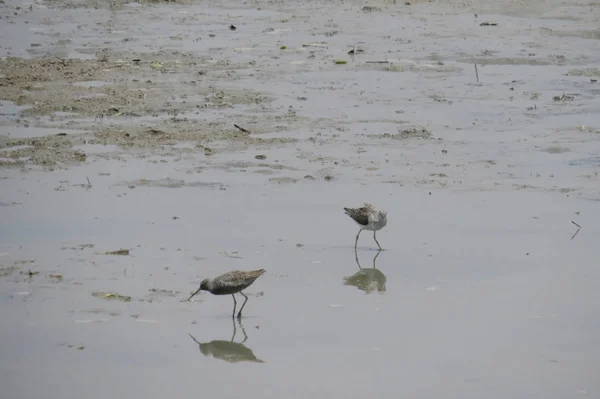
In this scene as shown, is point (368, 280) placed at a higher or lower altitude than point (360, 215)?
lower

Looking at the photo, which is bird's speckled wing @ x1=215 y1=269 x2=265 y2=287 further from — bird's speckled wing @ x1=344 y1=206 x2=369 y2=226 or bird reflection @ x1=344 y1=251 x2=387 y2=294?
bird's speckled wing @ x1=344 y1=206 x2=369 y2=226

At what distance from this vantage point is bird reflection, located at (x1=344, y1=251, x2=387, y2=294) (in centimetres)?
1060

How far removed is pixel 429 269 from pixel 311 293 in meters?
1.38

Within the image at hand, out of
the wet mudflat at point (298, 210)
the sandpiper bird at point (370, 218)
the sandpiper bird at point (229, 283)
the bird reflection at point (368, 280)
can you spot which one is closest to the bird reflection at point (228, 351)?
the wet mudflat at point (298, 210)

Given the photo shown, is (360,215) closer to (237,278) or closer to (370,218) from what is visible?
(370,218)

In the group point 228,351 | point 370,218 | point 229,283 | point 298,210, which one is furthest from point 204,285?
point 298,210

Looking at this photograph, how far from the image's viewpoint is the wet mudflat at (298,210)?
8838mm

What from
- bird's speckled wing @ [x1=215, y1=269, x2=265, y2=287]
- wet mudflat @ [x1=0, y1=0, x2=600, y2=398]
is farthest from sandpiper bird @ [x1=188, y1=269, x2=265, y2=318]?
wet mudflat @ [x1=0, y1=0, x2=600, y2=398]

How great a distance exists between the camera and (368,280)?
1081cm

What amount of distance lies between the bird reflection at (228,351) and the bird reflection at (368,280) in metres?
1.80

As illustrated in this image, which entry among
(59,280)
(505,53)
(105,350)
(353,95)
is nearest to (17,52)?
(353,95)

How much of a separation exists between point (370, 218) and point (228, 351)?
3124 millimetres

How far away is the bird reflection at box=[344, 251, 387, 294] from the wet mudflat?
34 mm

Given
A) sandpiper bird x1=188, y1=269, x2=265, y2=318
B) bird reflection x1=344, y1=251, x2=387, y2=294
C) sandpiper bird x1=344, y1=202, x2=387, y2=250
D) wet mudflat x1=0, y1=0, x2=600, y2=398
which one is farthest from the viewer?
sandpiper bird x1=344, y1=202, x2=387, y2=250
